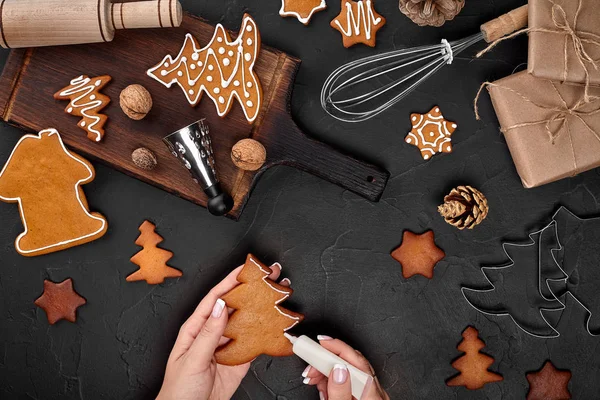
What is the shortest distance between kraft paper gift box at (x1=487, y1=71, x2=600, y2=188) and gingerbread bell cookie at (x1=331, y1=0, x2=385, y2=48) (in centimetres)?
28

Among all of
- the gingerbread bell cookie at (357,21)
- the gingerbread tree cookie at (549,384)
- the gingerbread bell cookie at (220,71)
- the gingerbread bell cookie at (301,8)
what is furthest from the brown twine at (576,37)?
the gingerbread tree cookie at (549,384)

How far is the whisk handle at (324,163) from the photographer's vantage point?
1.04 m

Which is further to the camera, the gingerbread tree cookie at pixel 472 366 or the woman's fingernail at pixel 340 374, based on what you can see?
the gingerbread tree cookie at pixel 472 366

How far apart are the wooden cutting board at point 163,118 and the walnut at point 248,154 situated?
0.13 feet

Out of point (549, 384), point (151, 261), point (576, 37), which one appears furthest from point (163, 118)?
point (549, 384)

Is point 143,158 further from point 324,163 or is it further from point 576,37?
point 576,37

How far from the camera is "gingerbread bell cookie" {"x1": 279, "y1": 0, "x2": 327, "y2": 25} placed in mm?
1046

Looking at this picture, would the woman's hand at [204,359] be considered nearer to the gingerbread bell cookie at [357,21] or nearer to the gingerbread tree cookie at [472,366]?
the gingerbread tree cookie at [472,366]

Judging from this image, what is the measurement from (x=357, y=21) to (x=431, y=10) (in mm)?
172

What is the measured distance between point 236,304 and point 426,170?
506 millimetres

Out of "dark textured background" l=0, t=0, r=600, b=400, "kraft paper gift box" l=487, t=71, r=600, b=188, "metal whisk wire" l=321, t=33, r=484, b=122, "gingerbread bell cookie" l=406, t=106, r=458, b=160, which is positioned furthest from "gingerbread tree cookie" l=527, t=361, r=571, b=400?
"metal whisk wire" l=321, t=33, r=484, b=122

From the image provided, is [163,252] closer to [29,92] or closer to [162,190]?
[162,190]

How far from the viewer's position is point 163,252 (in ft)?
3.55

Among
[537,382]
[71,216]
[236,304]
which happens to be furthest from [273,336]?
[537,382]
